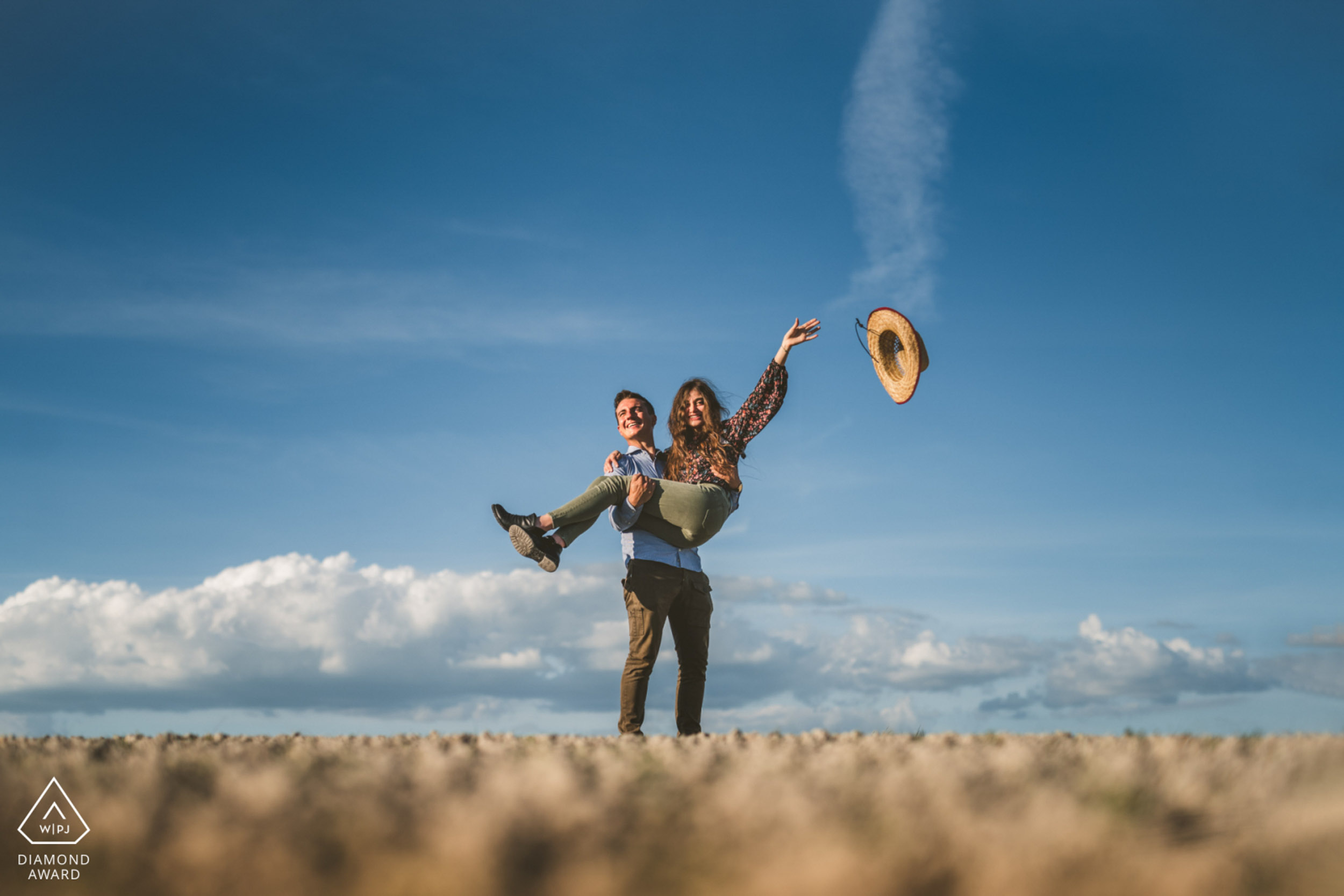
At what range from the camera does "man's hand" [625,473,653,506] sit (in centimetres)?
636

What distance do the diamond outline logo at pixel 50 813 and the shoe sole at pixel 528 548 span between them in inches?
150

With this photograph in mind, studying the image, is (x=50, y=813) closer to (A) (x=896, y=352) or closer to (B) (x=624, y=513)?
(B) (x=624, y=513)

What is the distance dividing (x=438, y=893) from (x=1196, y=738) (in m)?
3.49

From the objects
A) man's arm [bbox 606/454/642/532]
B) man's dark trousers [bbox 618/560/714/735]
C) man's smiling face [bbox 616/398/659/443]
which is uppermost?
man's smiling face [bbox 616/398/659/443]

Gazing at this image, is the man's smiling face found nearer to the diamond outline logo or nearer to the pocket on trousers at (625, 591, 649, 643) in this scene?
the pocket on trousers at (625, 591, 649, 643)

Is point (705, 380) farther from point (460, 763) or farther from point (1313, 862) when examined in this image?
point (1313, 862)

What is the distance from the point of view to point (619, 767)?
8.54ft

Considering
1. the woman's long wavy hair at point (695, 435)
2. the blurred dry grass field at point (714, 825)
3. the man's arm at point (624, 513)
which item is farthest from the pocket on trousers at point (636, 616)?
the blurred dry grass field at point (714, 825)

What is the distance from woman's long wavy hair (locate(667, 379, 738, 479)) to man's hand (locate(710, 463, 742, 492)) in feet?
0.11

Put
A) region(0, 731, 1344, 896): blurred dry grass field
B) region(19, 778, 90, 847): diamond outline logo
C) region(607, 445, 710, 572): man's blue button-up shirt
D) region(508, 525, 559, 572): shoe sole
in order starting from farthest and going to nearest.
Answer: region(607, 445, 710, 572): man's blue button-up shirt, region(508, 525, 559, 572): shoe sole, region(19, 778, 90, 847): diamond outline logo, region(0, 731, 1344, 896): blurred dry grass field

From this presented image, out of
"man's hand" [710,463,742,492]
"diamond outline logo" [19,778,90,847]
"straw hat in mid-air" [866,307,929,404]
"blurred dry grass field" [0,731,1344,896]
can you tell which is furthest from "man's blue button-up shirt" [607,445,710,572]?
"diamond outline logo" [19,778,90,847]

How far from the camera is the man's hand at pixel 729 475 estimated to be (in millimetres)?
6871

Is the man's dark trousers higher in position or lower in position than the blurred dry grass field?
higher

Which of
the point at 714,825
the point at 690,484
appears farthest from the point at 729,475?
the point at 714,825
